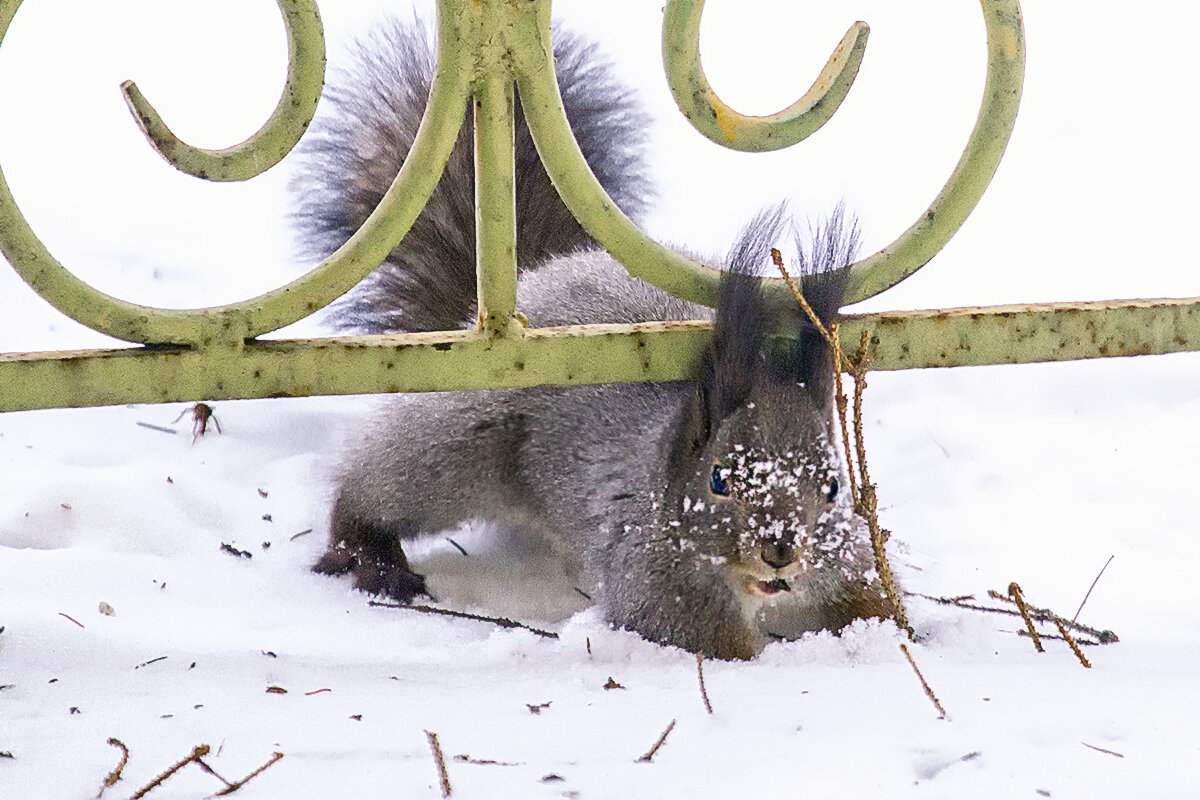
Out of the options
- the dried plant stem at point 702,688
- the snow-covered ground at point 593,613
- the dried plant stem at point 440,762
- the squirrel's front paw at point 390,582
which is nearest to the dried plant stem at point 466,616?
the snow-covered ground at point 593,613

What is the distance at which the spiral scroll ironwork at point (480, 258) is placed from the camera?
165 cm

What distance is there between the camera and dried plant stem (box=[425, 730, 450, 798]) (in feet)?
4.42

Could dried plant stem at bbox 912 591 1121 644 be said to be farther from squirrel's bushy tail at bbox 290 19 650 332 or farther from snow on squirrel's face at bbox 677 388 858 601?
squirrel's bushy tail at bbox 290 19 650 332

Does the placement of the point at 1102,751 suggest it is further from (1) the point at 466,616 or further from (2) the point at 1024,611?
(1) the point at 466,616

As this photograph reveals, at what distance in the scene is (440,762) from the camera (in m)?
1.37

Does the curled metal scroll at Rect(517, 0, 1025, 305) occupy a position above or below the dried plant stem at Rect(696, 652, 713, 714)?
above

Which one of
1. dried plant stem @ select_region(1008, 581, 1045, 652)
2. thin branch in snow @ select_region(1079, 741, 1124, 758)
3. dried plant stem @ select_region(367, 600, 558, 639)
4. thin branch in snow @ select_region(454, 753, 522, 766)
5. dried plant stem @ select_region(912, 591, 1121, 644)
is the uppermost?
dried plant stem @ select_region(1008, 581, 1045, 652)

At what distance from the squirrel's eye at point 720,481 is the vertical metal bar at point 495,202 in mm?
475

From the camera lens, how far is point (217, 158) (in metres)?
1.65

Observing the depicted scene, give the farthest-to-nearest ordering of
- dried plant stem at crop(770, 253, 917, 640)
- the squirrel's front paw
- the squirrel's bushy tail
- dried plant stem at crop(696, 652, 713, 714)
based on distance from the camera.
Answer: the squirrel's bushy tail
the squirrel's front paw
dried plant stem at crop(770, 253, 917, 640)
dried plant stem at crop(696, 652, 713, 714)

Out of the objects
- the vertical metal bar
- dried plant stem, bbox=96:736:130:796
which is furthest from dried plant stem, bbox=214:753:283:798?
the vertical metal bar

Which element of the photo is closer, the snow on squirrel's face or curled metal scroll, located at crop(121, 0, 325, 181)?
curled metal scroll, located at crop(121, 0, 325, 181)

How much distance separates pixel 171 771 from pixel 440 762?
27 cm

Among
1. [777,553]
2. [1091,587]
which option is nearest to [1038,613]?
[1091,587]
